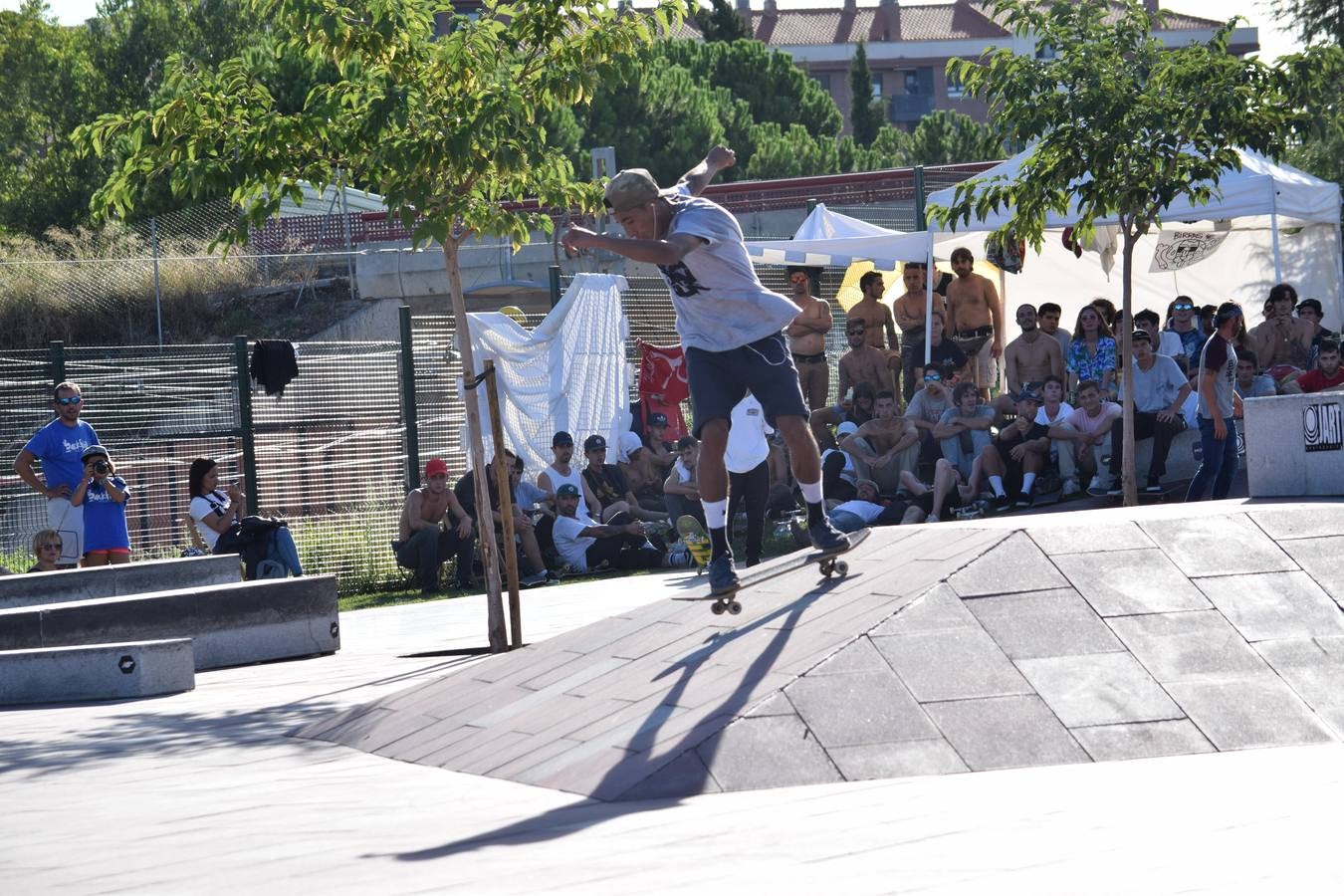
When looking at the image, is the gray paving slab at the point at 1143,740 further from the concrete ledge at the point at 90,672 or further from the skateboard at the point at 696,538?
the skateboard at the point at 696,538

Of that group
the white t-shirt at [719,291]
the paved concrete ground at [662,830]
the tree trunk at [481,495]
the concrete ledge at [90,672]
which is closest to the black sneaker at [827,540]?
the white t-shirt at [719,291]

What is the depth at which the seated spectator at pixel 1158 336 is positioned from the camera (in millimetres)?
14789

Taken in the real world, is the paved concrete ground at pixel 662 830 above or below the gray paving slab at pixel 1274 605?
below

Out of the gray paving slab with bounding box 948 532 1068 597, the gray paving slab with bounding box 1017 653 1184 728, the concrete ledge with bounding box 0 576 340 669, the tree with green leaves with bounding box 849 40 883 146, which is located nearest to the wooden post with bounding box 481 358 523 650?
the concrete ledge with bounding box 0 576 340 669

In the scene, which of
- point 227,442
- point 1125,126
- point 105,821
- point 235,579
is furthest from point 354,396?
point 105,821

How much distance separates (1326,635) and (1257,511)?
44.5 inches

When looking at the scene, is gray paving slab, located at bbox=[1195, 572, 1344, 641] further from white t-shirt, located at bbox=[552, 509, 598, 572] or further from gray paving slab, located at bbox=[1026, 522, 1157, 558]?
white t-shirt, located at bbox=[552, 509, 598, 572]

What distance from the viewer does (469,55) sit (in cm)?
897

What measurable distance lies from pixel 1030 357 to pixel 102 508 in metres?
8.82

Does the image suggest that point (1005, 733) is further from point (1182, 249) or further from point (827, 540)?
point (1182, 249)

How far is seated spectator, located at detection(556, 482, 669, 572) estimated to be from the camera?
583 inches

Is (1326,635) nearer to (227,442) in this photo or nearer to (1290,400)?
(1290,400)

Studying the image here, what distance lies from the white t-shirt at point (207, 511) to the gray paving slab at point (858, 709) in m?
8.75

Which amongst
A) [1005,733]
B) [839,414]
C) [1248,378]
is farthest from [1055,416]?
[1005,733]
